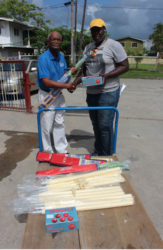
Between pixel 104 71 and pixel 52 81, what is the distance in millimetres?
709

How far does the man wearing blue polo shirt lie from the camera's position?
2.67 m

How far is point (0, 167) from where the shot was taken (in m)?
3.26

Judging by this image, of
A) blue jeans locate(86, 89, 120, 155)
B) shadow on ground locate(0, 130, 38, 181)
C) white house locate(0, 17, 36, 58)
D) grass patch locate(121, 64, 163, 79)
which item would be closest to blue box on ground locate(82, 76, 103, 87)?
blue jeans locate(86, 89, 120, 155)

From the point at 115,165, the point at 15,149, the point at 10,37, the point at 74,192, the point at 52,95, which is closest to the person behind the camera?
the point at 74,192

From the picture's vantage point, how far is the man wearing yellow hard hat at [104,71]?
258cm

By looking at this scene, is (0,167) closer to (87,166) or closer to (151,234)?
(87,166)

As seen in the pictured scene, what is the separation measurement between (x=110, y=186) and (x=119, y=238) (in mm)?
554

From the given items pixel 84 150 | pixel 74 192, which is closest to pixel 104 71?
pixel 74 192

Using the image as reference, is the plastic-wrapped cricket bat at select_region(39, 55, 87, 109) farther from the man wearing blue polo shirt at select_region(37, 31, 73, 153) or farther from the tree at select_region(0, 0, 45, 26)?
the tree at select_region(0, 0, 45, 26)

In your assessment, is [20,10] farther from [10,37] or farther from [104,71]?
[104,71]

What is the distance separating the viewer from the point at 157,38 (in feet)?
177

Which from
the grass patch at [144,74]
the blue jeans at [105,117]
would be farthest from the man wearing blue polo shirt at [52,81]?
the grass patch at [144,74]

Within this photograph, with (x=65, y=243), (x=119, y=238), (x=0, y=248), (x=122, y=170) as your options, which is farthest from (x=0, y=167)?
(x=119, y=238)

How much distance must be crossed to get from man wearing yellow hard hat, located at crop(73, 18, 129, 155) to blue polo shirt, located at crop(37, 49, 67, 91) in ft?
1.09
